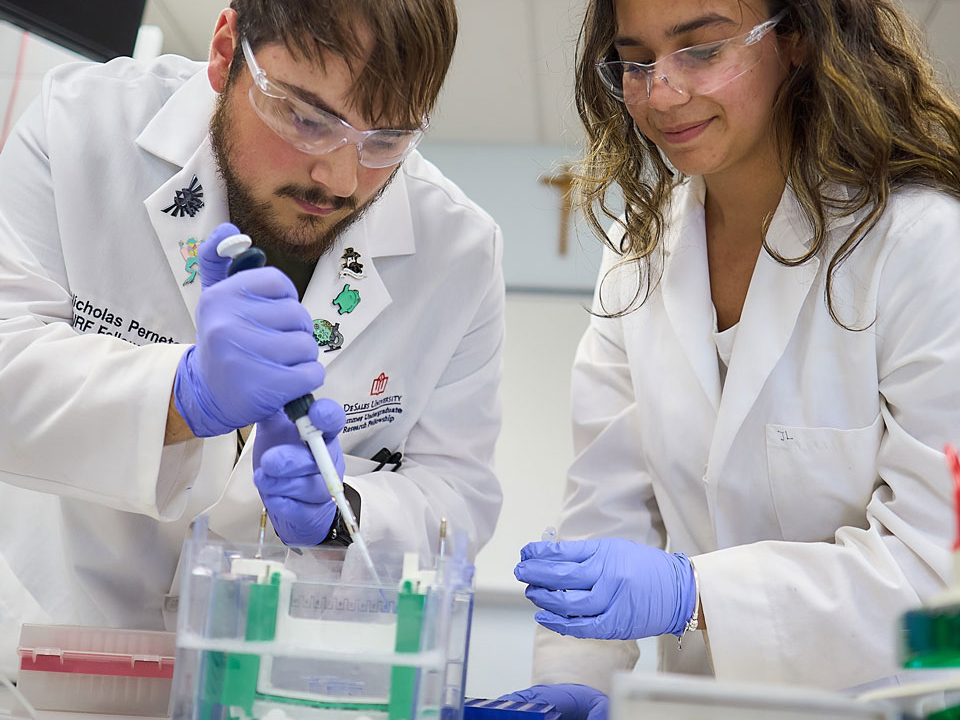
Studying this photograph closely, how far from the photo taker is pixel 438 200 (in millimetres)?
1770

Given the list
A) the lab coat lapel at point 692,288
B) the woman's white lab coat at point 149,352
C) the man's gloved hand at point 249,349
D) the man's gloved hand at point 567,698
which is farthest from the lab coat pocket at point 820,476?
the man's gloved hand at point 249,349

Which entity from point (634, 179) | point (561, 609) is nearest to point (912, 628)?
point (561, 609)

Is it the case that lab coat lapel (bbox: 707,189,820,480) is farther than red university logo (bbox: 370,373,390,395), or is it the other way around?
red university logo (bbox: 370,373,390,395)

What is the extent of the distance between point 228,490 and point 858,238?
1.06 m

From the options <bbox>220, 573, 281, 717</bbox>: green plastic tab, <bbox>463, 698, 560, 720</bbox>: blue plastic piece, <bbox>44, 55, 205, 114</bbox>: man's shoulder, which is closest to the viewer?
<bbox>220, 573, 281, 717</bbox>: green plastic tab

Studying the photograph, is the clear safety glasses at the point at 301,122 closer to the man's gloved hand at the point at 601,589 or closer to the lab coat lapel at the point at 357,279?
the lab coat lapel at the point at 357,279

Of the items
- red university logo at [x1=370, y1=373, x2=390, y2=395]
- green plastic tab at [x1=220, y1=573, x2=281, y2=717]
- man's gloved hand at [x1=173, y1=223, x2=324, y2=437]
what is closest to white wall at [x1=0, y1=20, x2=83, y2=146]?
red university logo at [x1=370, y1=373, x2=390, y2=395]

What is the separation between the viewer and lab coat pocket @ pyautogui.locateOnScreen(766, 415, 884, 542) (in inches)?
56.2

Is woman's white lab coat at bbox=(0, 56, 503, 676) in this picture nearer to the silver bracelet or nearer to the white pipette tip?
the white pipette tip

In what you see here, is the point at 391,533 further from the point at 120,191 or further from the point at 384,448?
the point at 120,191

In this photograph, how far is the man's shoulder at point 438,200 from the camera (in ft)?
5.76

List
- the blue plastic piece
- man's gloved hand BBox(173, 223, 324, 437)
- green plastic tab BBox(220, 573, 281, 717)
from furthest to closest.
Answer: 1. man's gloved hand BBox(173, 223, 324, 437)
2. the blue plastic piece
3. green plastic tab BBox(220, 573, 281, 717)

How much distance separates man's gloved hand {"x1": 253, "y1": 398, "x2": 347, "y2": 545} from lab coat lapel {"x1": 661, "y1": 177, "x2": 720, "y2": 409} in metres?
0.66

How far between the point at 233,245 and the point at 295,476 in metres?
0.30
